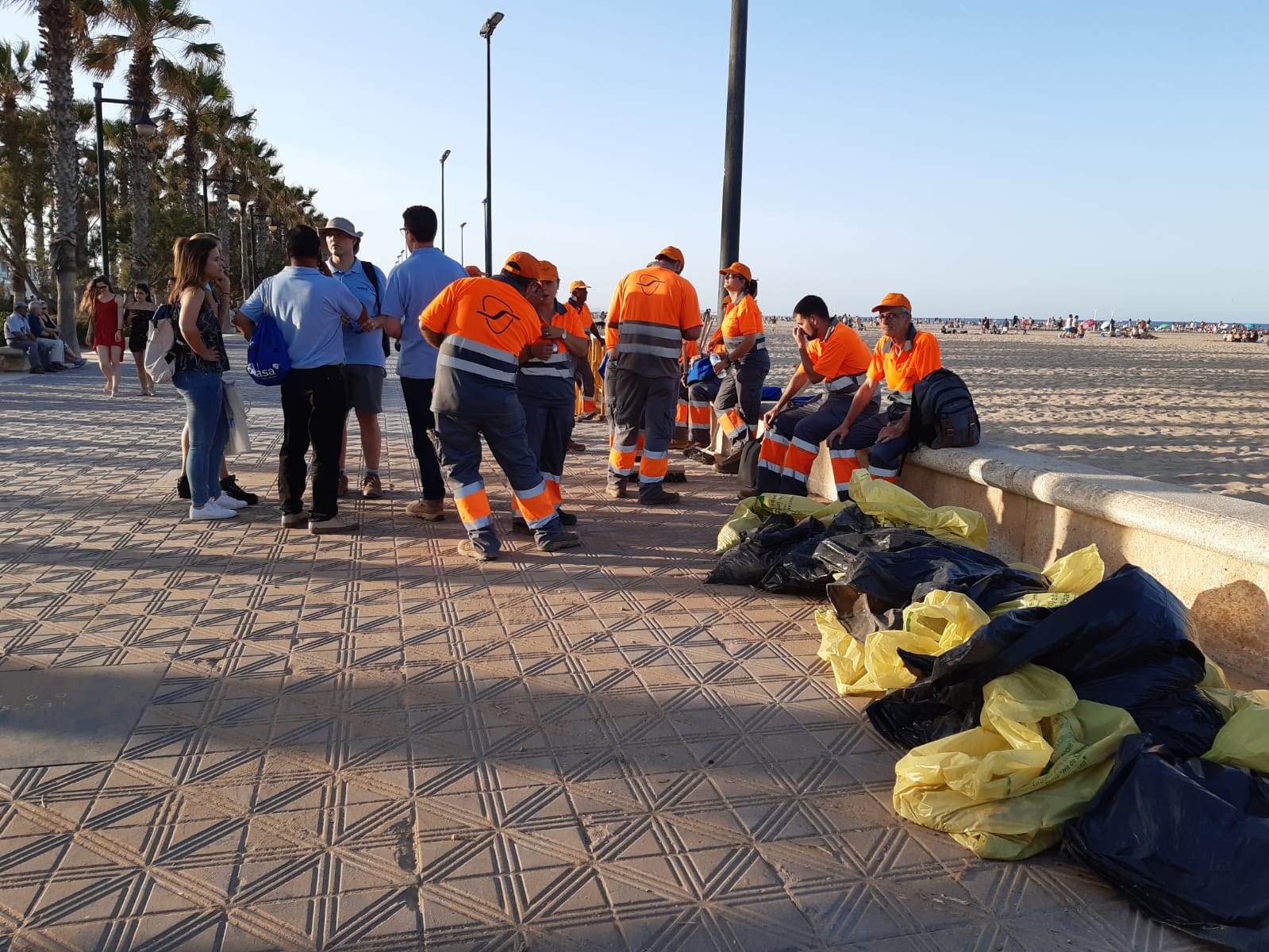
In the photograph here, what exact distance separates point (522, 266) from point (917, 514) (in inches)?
106

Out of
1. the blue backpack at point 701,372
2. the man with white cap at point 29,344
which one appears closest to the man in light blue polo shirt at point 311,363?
the blue backpack at point 701,372

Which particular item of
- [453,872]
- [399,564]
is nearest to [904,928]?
[453,872]

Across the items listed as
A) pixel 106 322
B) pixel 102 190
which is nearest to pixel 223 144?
pixel 102 190

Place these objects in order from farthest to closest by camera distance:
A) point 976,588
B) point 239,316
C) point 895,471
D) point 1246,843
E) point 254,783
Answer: point 895,471, point 239,316, point 976,588, point 254,783, point 1246,843

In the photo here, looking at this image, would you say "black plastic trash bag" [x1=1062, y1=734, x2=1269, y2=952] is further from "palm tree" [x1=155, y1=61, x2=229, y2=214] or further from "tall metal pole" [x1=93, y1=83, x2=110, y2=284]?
"palm tree" [x1=155, y1=61, x2=229, y2=214]

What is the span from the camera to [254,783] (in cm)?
301

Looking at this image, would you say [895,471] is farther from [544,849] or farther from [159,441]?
[159,441]

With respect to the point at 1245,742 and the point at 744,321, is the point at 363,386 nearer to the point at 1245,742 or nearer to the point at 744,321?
the point at 744,321

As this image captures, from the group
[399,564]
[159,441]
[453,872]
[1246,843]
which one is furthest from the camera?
[159,441]

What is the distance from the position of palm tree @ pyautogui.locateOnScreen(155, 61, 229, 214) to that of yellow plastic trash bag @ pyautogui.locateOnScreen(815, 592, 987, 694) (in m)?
32.1

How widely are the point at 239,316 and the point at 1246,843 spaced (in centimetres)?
571

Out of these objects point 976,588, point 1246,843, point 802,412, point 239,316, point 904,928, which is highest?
point 239,316

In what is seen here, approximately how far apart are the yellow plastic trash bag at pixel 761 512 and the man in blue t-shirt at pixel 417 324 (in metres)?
2.08

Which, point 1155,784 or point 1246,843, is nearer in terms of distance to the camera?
point 1246,843
